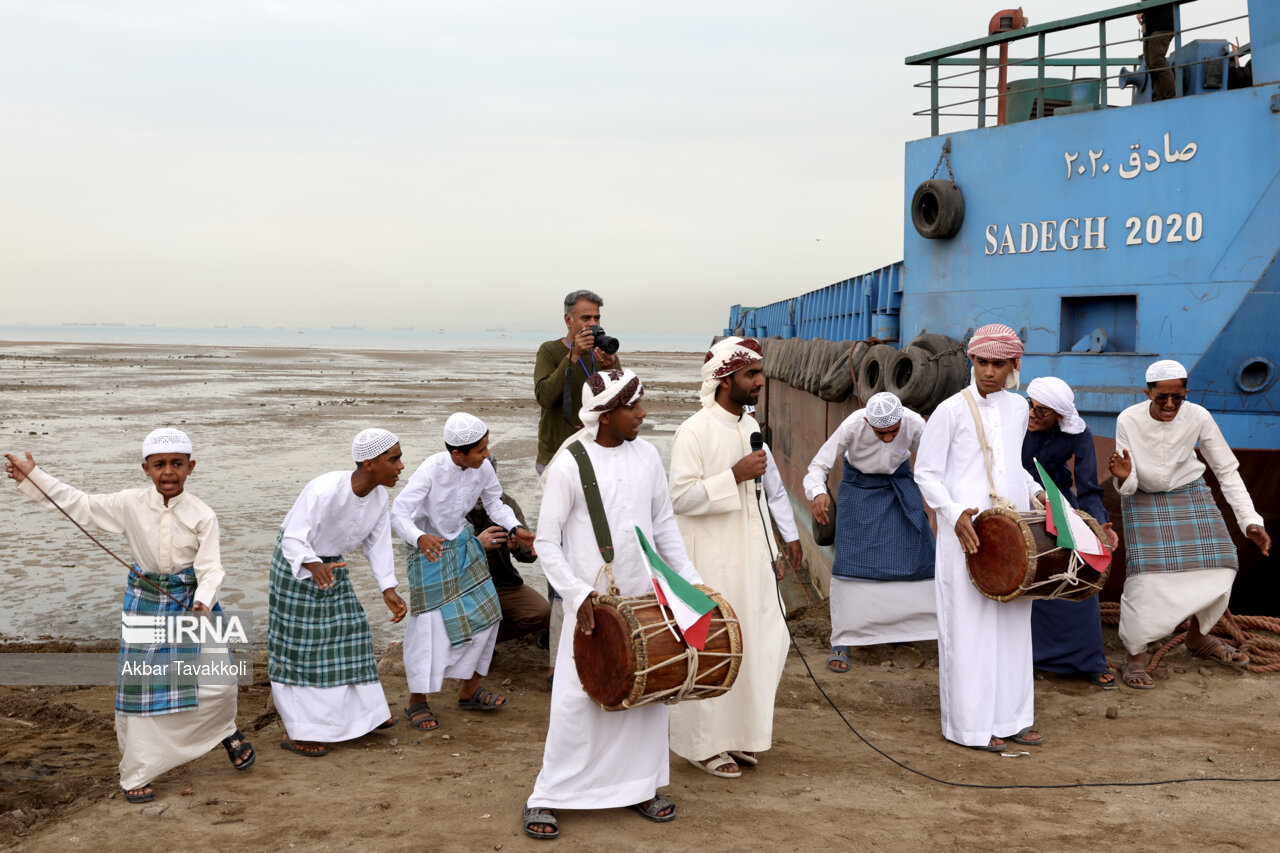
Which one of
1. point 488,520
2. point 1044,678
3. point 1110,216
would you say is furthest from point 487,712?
point 1110,216

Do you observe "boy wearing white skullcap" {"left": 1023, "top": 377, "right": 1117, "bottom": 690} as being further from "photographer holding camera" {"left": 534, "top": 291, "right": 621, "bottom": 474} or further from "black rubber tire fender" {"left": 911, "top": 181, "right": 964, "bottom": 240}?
"black rubber tire fender" {"left": 911, "top": 181, "right": 964, "bottom": 240}

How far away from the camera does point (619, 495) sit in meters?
4.04

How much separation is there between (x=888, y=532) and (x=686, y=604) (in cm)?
299

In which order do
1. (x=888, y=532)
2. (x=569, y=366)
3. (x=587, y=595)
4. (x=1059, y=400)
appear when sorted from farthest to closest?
(x=888, y=532)
(x=569, y=366)
(x=1059, y=400)
(x=587, y=595)

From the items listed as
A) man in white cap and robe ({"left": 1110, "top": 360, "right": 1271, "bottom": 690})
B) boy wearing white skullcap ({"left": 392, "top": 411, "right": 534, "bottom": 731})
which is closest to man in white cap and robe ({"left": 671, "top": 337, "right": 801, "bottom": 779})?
boy wearing white skullcap ({"left": 392, "top": 411, "right": 534, "bottom": 731})

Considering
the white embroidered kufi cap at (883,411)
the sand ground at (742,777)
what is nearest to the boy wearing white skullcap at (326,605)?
the sand ground at (742,777)

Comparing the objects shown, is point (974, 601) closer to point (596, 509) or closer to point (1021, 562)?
point (1021, 562)

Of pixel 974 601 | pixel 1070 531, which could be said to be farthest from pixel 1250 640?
pixel 974 601

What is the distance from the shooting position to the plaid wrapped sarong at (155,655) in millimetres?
4277

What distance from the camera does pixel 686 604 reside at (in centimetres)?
376

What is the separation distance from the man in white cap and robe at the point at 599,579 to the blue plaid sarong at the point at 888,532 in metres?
2.53

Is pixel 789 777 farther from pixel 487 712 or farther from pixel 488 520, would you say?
pixel 488 520

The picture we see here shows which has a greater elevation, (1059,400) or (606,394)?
(606,394)

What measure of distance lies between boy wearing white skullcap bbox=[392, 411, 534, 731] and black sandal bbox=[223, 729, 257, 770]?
0.85 metres
